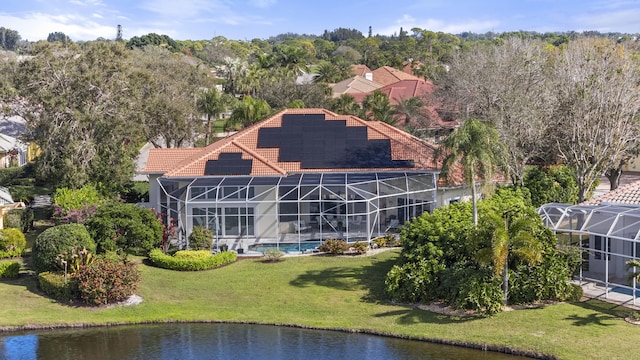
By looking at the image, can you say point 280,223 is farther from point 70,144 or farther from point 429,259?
point 70,144

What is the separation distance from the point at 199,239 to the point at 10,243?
12020 mm

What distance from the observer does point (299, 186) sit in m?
43.8

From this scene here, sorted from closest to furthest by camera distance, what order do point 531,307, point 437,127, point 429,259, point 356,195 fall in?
point 531,307 → point 429,259 → point 356,195 → point 437,127

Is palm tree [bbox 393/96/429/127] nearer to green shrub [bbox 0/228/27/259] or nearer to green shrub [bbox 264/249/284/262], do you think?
green shrub [bbox 264/249/284/262]

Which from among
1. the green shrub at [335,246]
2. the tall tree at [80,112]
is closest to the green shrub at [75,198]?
the tall tree at [80,112]

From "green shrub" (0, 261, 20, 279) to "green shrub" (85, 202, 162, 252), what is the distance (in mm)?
4560

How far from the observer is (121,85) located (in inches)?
2062

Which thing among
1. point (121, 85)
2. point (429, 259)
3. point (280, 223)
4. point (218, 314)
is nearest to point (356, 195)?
point (280, 223)

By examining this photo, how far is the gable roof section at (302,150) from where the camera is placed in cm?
4700

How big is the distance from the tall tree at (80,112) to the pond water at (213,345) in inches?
859

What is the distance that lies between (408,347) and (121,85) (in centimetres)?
3385

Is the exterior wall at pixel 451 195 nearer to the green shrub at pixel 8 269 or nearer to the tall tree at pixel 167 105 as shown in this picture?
the tall tree at pixel 167 105

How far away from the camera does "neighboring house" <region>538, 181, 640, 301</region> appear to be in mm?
33812

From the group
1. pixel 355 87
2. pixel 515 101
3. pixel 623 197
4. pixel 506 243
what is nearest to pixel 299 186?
pixel 506 243
